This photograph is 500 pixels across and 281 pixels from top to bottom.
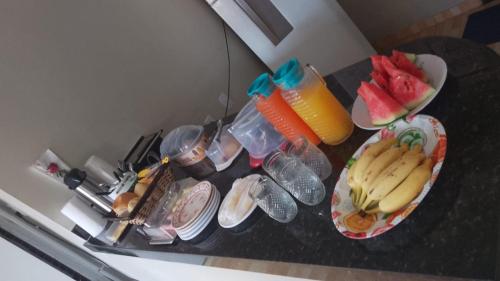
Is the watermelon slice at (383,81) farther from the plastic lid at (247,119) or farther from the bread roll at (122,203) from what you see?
the bread roll at (122,203)

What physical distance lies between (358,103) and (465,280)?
20.0 inches

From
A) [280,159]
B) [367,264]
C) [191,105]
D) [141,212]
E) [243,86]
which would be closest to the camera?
[367,264]

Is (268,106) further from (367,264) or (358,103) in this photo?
(367,264)

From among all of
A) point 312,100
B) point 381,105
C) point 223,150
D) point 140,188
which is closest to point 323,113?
point 312,100

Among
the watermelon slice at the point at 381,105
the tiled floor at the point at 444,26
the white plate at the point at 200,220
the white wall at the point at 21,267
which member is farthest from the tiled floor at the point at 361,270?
the white wall at the point at 21,267

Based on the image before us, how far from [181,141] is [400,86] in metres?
0.92

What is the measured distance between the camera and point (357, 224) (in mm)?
756

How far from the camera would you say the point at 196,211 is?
1172mm

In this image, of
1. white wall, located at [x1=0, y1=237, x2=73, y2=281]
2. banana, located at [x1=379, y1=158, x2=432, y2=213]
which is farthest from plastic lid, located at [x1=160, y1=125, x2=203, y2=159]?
white wall, located at [x1=0, y1=237, x2=73, y2=281]

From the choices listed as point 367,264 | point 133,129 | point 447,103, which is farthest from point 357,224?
point 133,129

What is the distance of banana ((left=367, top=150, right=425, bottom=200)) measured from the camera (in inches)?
27.5

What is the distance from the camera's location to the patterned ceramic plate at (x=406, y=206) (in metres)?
0.68

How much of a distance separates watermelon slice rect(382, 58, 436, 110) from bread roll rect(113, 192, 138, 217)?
1.01 meters

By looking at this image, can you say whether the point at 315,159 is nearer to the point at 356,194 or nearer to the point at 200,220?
the point at 356,194
